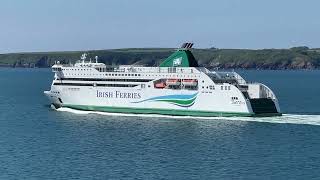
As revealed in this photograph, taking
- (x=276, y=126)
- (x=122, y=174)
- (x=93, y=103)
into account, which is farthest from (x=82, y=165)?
(x=93, y=103)

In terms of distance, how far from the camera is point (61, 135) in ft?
204

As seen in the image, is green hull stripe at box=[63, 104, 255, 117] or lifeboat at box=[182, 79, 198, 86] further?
lifeboat at box=[182, 79, 198, 86]

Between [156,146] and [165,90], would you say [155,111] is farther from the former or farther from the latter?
[156,146]

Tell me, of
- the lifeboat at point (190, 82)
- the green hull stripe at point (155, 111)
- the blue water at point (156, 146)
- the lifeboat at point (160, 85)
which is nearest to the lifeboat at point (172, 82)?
the lifeboat at point (160, 85)

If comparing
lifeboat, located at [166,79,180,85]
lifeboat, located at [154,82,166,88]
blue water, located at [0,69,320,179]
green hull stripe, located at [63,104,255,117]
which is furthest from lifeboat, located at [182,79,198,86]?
blue water, located at [0,69,320,179]

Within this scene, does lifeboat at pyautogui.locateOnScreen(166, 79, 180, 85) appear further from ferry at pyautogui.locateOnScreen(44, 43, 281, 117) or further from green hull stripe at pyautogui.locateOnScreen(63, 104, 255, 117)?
green hull stripe at pyautogui.locateOnScreen(63, 104, 255, 117)

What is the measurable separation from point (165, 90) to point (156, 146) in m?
19.3

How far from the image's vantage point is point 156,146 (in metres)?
55.6

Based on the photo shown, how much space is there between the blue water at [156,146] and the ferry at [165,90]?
143 cm

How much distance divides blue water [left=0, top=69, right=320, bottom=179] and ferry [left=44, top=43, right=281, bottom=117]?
1427 mm

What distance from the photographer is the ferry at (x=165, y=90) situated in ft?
236

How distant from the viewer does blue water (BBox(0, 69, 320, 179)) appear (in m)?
46.3

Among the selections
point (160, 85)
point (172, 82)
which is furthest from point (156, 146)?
point (160, 85)

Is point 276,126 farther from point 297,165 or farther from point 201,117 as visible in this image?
point 297,165
